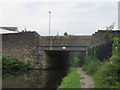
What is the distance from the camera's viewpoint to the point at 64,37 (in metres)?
36.3

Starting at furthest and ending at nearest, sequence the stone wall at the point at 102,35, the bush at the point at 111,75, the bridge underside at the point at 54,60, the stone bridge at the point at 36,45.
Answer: the bridge underside at the point at 54,60 → the stone bridge at the point at 36,45 → the stone wall at the point at 102,35 → the bush at the point at 111,75

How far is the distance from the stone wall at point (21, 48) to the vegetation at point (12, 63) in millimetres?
866

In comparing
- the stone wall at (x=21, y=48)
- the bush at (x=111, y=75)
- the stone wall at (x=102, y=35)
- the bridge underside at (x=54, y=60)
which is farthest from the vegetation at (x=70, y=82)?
the bridge underside at (x=54, y=60)

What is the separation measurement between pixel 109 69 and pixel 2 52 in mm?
25712

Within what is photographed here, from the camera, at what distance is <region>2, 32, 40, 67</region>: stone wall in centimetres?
3556

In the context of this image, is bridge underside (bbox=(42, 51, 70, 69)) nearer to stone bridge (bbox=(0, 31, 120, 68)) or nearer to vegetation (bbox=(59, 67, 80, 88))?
stone bridge (bbox=(0, 31, 120, 68))

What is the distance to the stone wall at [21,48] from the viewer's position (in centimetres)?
3556

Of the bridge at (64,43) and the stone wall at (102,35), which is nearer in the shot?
the stone wall at (102,35)

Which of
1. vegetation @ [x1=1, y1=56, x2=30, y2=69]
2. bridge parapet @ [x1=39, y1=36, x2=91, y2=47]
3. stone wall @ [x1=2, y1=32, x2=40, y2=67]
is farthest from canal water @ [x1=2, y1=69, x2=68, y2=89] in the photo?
bridge parapet @ [x1=39, y1=36, x2=91, y2=47]

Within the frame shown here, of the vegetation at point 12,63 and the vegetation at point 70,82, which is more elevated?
the vegetation at point 70,82

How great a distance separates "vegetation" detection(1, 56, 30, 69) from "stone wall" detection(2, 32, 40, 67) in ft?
2.84

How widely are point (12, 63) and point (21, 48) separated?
2.47 metres

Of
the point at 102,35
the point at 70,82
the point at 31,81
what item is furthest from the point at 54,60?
the point at 70,82

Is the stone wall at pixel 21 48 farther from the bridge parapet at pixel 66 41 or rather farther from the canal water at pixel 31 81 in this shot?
the canal water at pixel 31 81
